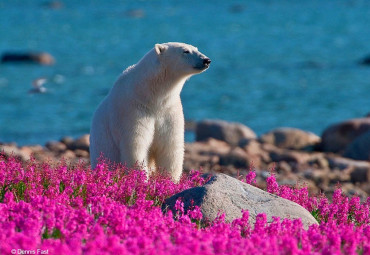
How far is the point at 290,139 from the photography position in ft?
73.0

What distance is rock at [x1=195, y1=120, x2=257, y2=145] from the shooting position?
23062 mm

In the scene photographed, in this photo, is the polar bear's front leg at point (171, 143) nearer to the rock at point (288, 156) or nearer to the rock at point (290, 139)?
the rock at point (288, 156)

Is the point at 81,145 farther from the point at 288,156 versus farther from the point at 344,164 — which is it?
the point at 344,164

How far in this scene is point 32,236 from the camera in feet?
16.9

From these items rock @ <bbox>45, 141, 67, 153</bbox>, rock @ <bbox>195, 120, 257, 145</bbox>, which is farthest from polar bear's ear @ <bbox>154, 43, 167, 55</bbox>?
rock @ <bbox>195, 120, 257, 145</bbox>

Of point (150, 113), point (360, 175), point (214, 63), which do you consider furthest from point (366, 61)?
point (150, 113)

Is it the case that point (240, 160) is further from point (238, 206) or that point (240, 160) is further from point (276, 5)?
point (276, 5)

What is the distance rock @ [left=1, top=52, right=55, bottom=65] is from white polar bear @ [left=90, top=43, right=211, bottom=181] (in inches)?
1772

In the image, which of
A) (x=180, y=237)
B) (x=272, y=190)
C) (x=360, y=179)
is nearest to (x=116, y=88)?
(x=272, y=190)

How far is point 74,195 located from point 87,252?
8.27 feet

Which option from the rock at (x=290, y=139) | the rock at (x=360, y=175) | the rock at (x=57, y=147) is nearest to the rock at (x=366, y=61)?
the rock at (x=290, y=139)

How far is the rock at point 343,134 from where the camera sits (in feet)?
71.7

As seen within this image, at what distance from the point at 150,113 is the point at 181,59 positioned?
732 millimetres

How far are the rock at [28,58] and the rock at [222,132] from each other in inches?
1248
